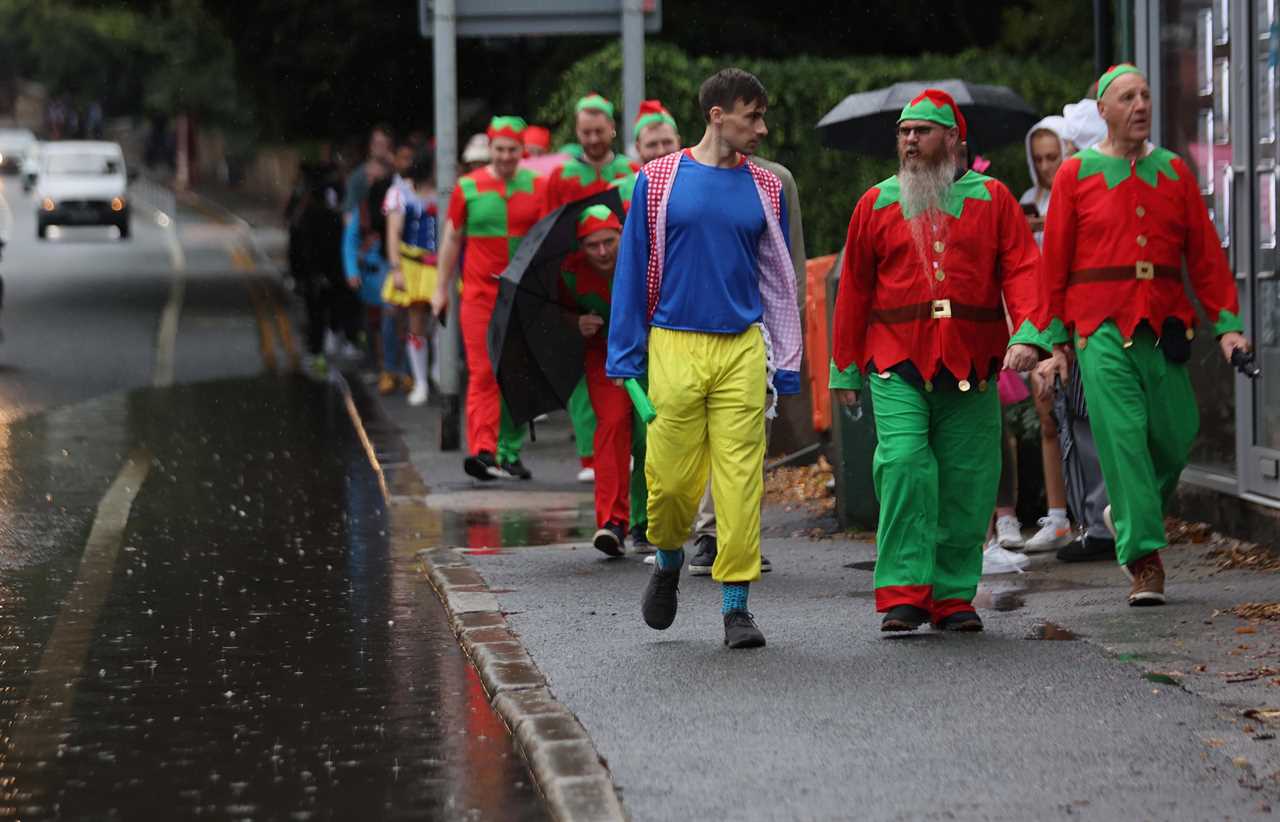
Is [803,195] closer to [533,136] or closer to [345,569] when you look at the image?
[533,136]

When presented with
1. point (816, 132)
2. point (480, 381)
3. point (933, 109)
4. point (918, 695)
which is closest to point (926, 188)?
point (933, 109)

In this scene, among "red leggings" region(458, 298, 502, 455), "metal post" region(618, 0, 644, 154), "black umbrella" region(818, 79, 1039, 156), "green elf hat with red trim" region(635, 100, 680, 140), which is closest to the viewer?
"green elf hat with red trim" region(635, 100, 680, 140)

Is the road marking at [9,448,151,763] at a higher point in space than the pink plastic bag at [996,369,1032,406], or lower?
lower

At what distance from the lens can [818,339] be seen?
1159 cm

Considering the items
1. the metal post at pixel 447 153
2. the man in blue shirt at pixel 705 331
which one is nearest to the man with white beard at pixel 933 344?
the man in blue shirt at pixel 705 331

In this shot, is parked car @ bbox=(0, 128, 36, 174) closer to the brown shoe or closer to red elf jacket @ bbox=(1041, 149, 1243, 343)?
red elf jacket @ bbox=(1041, 149, 1243, 343)

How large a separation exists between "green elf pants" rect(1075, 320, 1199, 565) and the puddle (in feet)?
1.58

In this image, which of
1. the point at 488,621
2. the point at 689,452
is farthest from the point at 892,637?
the point at 488,621

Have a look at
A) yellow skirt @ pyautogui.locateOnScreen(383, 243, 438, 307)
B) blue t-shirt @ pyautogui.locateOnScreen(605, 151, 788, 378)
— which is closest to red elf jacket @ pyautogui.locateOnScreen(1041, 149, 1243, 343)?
blue t-shirt @ pyautogui.locateOnScreen(605, 151, 788, 378)

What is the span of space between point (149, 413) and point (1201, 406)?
9.04m

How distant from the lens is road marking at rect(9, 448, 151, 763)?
22.1 ft

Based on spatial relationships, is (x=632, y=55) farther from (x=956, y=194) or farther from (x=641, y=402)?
(x=641, y=402)

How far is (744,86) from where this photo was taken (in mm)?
7668

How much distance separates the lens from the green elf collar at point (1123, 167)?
8.19m
